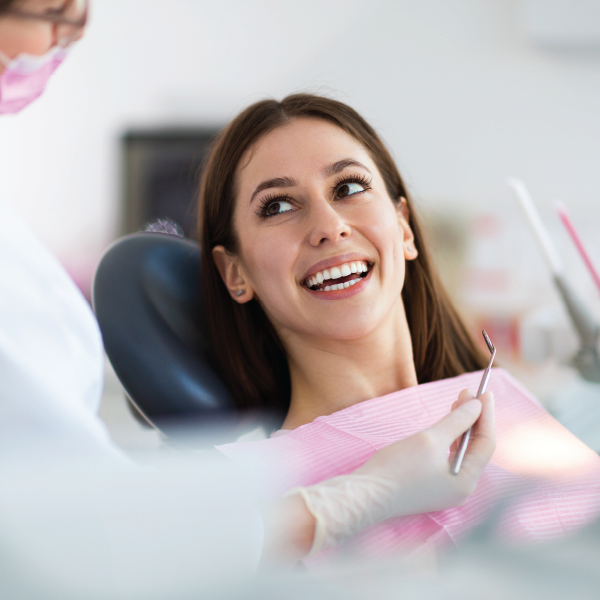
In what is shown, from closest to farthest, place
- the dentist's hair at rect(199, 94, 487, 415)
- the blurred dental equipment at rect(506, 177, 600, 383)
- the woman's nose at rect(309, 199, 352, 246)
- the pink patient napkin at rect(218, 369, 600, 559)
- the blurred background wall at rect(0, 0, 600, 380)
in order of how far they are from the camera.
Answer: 1. the pink patient napkin at rect(218, 369, 600, 559)
2. the woman's nose at rect(309, 199, 352, 246)
3. the dentist's hair at rect(199, 94, 487, 415)
4. the blurred dental equipment at rect(506, 177, 600, 383)
5. the blurred background wall at rect(0, 0, 600, 380)

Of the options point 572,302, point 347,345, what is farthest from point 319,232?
point 572,302

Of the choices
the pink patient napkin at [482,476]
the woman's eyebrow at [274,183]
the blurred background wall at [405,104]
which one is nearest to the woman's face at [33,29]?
the woman's eyebrow at [274,183]

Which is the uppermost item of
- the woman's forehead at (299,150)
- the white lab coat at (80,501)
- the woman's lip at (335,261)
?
the woman's forehead at (299,150)

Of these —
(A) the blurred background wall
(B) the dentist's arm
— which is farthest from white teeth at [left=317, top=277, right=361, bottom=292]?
(A) the blurred background wall

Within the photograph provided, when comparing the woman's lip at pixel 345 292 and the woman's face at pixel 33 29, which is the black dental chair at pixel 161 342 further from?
the woman's face at pixel 33 29

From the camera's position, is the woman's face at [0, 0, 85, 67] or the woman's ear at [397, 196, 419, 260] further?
the woman's ear at [397, 196, 419, 260]

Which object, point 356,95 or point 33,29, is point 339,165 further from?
point 356,95

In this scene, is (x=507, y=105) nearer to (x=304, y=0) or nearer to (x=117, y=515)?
→ (x=304, y=0)

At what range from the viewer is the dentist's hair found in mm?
768

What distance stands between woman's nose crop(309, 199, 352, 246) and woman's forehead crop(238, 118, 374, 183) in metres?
0.05

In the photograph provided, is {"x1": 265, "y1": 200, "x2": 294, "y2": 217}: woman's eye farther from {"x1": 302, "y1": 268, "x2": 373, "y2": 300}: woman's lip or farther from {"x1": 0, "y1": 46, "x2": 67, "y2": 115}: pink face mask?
{"x1": 0, "y1": 46, "x2": 67, "y2": 115}: pink face mask

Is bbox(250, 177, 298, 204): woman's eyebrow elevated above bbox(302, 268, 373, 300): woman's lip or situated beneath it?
elevated above

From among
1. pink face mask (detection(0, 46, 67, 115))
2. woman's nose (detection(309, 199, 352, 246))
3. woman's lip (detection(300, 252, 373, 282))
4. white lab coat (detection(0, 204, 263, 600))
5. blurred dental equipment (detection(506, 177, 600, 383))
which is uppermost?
pink face mask (detection(0, 46, 67, 115))

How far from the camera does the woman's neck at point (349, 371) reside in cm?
73
